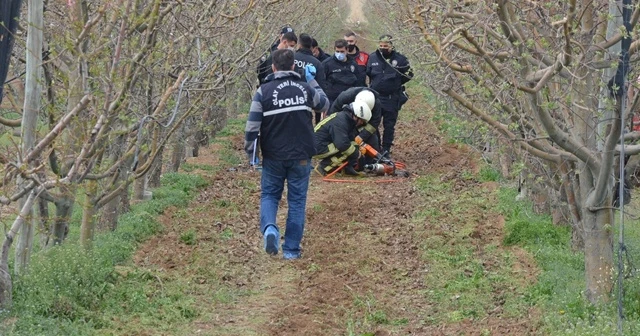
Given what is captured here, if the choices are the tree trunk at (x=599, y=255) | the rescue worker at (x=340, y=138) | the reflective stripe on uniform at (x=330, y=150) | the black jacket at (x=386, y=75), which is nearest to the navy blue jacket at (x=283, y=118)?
the tree trunk at (x=599, y=255)

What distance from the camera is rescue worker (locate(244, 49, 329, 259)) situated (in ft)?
32.0

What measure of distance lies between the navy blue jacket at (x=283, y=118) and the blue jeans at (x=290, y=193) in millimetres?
135

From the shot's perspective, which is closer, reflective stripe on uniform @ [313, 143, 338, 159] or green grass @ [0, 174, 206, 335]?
green grass @ [0, 174, 206, 335]

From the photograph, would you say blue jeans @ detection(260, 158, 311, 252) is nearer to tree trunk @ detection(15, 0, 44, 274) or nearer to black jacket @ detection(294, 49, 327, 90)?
tree trunk @ detection(15, 0, 44, 274)

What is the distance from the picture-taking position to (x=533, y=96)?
677 cm

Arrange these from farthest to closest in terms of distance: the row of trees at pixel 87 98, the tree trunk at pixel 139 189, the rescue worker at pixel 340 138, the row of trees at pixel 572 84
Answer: the rescue worker at pixel 340 138 → the tree trunk at pixel 139 189 → the row of trees at pixel 87 98 → the row of trees at pixel 572 84

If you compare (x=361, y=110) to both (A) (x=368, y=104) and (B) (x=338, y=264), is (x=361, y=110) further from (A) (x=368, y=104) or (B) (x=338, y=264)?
(B) (x=338, y=264)

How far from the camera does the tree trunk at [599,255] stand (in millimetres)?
7738

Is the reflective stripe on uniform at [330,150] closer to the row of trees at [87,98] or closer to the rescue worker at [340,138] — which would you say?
the rescue worker at [340,138]

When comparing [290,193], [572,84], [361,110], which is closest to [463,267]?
[290,193]

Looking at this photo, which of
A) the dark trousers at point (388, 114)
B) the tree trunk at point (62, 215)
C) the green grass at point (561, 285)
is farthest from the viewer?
the dark trousers at point (388, 114)

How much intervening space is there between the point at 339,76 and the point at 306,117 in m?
7.20

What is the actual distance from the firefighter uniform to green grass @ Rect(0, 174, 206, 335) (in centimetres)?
628

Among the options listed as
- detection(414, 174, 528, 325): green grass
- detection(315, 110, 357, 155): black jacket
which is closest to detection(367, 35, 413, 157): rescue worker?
detection(315, 110, 357, 155): black jacket
